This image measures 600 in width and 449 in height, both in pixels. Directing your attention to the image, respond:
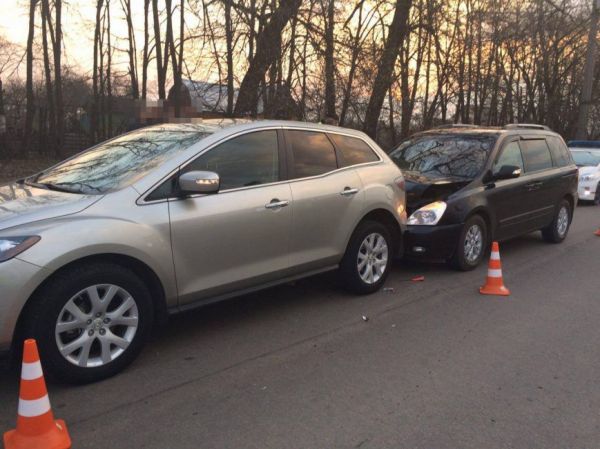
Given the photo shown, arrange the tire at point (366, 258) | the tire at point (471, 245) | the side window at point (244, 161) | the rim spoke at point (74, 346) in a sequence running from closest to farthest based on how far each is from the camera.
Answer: the rim spoke at point (74, 346) < the side window at point (244, 161) < the tire at point (366, 258) < the tire at point (471, 245)

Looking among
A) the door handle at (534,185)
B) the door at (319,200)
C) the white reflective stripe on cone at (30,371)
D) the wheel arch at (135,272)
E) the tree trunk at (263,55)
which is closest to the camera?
the white reflective stripe on cone at (30,371)

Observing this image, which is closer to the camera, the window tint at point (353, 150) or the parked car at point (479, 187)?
the window tint at point (353, 150)

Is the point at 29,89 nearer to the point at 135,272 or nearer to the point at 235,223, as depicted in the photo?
the point at 235,223

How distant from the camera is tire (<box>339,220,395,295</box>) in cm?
530

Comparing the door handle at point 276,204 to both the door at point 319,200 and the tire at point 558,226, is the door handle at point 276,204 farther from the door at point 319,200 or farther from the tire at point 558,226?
the tire at point 558,226

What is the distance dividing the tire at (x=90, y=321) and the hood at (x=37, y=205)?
37cm

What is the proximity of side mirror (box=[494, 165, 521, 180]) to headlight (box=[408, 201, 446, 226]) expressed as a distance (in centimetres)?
104

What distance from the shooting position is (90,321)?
3441mm

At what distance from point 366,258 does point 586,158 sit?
12367 millimetres

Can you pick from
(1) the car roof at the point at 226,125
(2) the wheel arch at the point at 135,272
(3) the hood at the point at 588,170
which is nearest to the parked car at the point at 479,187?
(1) the car roof at the point at 226,125

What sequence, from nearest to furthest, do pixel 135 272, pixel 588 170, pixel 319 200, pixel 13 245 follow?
pixel 13 245 → pixel 135 272 → pixel 319 200 → pixel 588 170


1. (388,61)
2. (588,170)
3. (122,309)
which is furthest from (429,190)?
(588,170)

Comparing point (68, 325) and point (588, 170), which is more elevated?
point (588, 170)

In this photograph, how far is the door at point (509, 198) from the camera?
690 centimetres
